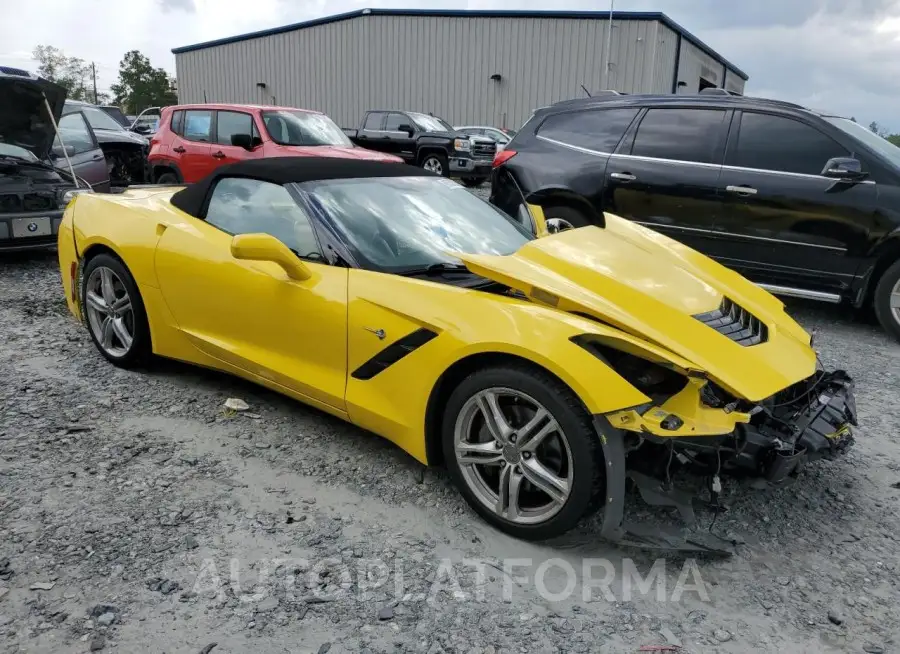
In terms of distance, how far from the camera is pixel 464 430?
2703 mm

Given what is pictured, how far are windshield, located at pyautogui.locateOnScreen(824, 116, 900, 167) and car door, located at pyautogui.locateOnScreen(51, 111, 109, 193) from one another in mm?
7434

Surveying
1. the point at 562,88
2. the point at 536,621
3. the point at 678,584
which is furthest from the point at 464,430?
the point at 562,88

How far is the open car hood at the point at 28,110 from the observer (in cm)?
616

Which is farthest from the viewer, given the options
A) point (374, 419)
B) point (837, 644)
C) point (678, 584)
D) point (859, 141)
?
point (859, 141)

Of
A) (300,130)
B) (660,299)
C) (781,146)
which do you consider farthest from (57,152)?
(660,299)

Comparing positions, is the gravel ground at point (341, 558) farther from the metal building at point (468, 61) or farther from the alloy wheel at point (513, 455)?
the metal building at point (468, 61)

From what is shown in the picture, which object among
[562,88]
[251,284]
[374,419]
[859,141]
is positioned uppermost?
[562,88]

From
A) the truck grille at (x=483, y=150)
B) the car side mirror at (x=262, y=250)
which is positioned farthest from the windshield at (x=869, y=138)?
the truck grille at (x=483, y=150)

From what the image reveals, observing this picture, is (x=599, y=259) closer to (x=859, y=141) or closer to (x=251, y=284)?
(x=251, y=284)

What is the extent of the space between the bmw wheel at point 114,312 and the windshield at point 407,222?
135 cm

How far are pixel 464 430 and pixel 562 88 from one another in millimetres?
22631

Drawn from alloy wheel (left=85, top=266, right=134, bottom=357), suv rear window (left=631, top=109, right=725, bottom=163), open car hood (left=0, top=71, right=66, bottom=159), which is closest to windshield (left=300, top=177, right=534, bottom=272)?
alloy wheel (left=85, top=266, right=134, bottom=357)

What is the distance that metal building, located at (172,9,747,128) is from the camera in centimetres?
2258

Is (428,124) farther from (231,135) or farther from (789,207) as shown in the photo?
(789,207)
